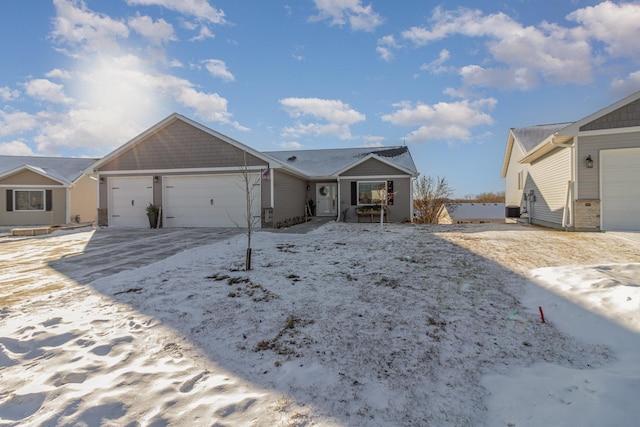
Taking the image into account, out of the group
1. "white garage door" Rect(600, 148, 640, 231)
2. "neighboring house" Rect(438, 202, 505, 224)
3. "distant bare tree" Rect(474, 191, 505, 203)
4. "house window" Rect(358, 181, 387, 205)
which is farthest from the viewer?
"distant bare tree" Rect(474, 191, 505, 203)

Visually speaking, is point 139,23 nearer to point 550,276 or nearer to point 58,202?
point 550,276

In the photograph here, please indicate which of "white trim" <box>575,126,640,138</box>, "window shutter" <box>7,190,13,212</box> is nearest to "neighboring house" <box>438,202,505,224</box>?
"white trim" <box>575,126,640,138</box>

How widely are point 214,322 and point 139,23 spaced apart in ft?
32.7

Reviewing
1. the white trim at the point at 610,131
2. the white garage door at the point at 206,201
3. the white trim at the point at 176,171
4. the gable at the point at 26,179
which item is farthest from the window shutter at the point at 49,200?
the white trim at the point at 610,131

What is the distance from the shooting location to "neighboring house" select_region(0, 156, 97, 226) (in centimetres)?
1606

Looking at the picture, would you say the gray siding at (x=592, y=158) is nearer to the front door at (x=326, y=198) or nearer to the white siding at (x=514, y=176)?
the white siding at (x=514, y=176)

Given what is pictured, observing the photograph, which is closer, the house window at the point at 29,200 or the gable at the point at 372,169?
the gable at the point at 372,169

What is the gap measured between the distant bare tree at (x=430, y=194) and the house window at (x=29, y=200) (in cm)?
2263

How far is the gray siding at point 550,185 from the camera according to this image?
9852 millimetres

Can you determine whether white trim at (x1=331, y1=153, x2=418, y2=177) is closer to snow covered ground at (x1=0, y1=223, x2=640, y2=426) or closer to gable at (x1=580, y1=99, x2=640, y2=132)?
gable at (x1=580, y1=99, x2=640, y2=132)

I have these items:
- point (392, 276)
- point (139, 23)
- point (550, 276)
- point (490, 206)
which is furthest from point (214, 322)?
point (490, 206)

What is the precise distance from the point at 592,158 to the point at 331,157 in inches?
511

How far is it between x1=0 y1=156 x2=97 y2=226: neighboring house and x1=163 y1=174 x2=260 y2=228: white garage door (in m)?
7.32

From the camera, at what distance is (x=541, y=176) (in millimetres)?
12258
